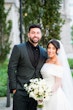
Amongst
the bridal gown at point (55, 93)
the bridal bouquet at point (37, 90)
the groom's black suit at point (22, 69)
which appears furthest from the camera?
the bridal gown at point (55, 93)

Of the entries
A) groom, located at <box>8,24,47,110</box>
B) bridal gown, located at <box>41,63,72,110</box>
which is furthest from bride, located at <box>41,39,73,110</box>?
groom, located at <box>8,24,47,110</box>

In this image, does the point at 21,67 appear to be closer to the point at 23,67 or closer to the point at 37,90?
the point at 23,67

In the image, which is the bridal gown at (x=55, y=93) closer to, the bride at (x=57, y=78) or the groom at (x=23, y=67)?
the bride at (x=57, y=78)

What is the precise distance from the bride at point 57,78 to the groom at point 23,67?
17 centimetres

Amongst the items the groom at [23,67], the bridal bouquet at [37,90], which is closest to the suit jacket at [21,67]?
the groom at [23,67]

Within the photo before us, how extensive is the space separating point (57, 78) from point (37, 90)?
0.43 m

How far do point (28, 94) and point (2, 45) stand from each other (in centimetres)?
1834

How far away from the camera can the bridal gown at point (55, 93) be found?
5.18m

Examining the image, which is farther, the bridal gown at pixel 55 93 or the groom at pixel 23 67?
the bridal gown at pixel 55 93

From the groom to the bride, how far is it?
0.17 meters

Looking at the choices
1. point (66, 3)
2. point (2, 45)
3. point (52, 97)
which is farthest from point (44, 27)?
point (66, 3)

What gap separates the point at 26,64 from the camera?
16.3ft

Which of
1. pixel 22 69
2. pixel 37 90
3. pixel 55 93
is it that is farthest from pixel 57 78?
pixel 22 69

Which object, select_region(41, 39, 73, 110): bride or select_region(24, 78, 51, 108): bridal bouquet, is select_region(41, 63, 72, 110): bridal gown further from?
select_region(24, 78, 51, 108): bridal bouquet
